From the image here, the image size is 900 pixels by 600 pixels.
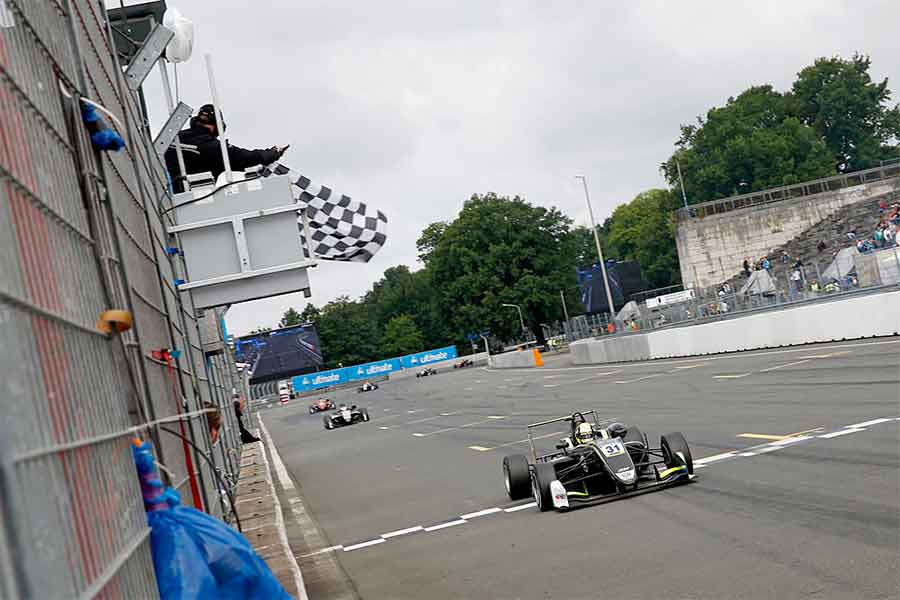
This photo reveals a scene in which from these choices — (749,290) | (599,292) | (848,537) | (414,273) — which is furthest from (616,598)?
(414,273)

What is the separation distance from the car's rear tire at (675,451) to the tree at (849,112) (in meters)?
102

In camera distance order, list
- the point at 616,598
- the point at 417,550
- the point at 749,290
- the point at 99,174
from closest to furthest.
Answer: the point at 99,174 < the point at 616,598 < the point at 417,550 < the point at 749,290

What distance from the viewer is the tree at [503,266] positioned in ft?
306

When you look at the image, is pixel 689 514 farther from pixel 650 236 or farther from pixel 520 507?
pixel 650 236

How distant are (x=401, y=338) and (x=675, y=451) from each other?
137506 millimetres

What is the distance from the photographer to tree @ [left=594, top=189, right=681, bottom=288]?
381 ft

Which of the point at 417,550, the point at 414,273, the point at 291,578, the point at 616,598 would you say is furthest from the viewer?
the point at 414,273

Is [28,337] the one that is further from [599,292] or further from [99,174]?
[599,292]

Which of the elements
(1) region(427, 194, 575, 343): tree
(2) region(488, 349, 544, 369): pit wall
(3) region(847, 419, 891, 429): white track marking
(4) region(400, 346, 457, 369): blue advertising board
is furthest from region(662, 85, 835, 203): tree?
(3) region(847, 419, 891, 429): white track marking

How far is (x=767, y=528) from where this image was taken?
7.89m

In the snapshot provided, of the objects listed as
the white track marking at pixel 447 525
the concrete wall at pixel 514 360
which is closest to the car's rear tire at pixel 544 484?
the white track marking at pixel 447 525

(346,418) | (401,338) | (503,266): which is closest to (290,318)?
(401,338)

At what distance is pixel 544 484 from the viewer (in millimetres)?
10945

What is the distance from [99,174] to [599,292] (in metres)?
86.5
